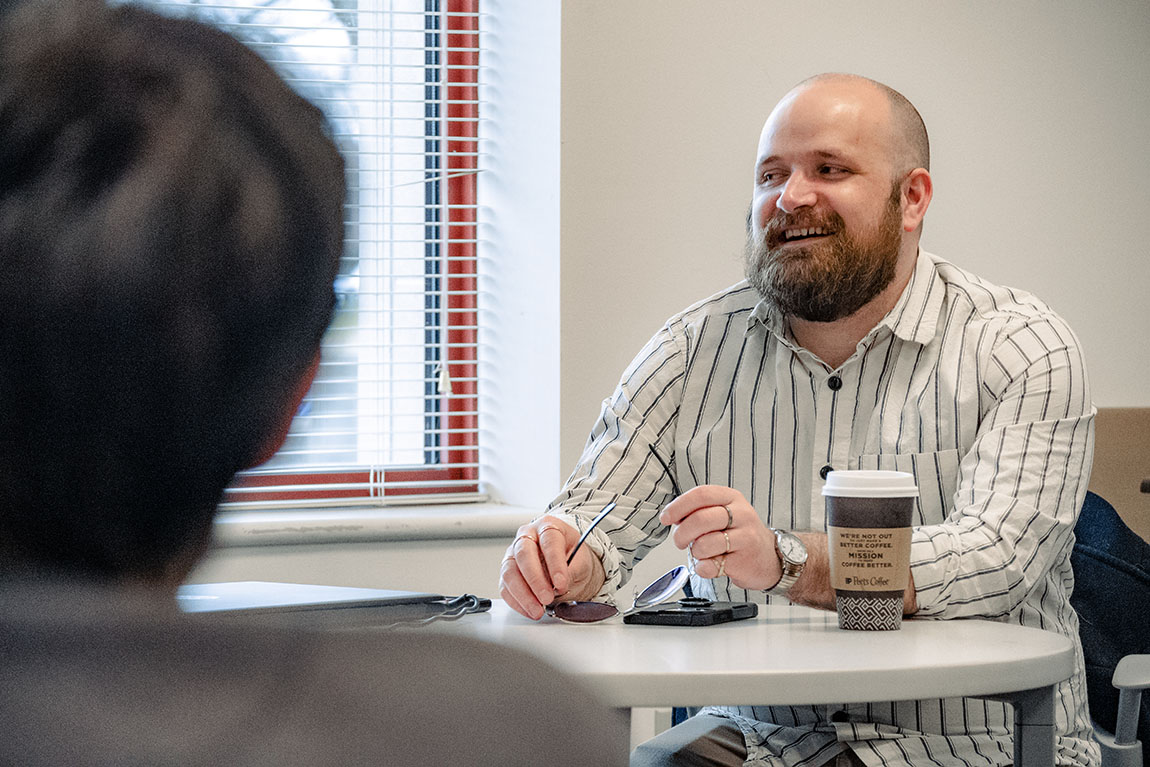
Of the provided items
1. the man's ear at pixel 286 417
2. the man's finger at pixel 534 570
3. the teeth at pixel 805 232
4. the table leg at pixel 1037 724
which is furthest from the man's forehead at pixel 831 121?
the man's ear at pixel 286 417

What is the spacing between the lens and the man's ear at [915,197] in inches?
77.4

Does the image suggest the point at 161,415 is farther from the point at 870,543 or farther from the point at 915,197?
the point at 915,197

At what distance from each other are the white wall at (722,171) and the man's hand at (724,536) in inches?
48.7

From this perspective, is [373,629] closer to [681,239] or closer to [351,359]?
[351,359]

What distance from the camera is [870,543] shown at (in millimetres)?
1286

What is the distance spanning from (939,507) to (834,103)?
2.13 feet

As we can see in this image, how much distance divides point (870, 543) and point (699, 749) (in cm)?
47

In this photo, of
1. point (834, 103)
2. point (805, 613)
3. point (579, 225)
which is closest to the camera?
point (805, 613)

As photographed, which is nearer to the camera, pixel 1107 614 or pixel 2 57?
pixel 2 57

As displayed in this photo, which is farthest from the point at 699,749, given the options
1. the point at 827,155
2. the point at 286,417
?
the point at 286,417

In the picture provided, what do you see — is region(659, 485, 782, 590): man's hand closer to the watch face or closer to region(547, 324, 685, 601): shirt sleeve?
the watch face

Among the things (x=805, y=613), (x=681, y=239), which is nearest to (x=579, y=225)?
(x=681, y=239)

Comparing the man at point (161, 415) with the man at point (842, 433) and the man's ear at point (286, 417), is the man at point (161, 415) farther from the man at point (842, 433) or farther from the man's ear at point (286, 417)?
the man at point (842, 433)

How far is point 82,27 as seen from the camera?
367 millimetres
